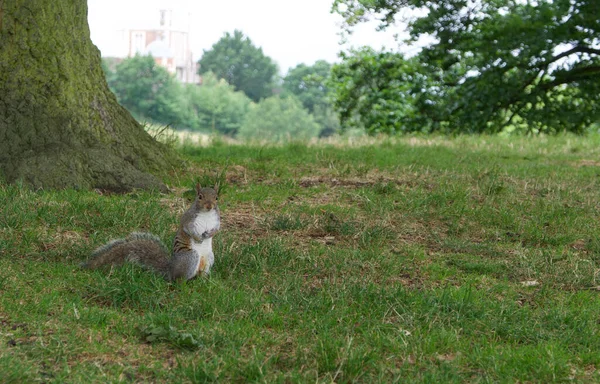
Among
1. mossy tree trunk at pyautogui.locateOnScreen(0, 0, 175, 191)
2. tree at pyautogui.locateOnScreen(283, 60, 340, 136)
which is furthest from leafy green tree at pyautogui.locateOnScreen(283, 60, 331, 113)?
mossy tree trunk at pyautogui.locateOnScreen(0, 0, 175, 191)

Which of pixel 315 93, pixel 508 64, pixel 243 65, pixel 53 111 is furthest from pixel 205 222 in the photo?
pixel 243 65

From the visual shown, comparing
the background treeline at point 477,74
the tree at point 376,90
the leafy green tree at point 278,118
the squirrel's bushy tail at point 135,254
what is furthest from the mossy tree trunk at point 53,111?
the leafy green tree at point 278,118

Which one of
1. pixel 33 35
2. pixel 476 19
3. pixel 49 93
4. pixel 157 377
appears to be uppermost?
pixel 476 19

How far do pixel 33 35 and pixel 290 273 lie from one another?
412cm

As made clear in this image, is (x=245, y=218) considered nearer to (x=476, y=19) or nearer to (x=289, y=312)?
(x=289, y=312)

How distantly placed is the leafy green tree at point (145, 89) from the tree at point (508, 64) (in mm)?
73511

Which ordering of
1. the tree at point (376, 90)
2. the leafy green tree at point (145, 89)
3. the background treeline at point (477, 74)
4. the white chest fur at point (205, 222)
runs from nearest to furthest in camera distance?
1. the white chest fur at point (205, 222)
2. the background treeline at point (477, 74)
3. the tree at point (376, 90)
4. the leafy green tree at point (145, 89)

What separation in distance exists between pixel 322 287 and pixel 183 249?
0.96 m

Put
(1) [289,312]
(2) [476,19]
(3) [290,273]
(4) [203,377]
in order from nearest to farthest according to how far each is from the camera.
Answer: (4) [203,377]
(1) [289,312]
(3) [290,273]
(2) [476,19]

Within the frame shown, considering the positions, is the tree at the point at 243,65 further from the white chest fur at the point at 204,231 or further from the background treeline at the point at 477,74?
the white chest fur at the point at 204,231

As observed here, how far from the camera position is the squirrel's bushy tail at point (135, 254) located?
518 cm

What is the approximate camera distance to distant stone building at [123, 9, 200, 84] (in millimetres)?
141000

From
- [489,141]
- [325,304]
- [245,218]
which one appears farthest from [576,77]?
[325,304]

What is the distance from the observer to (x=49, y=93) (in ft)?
25.4
